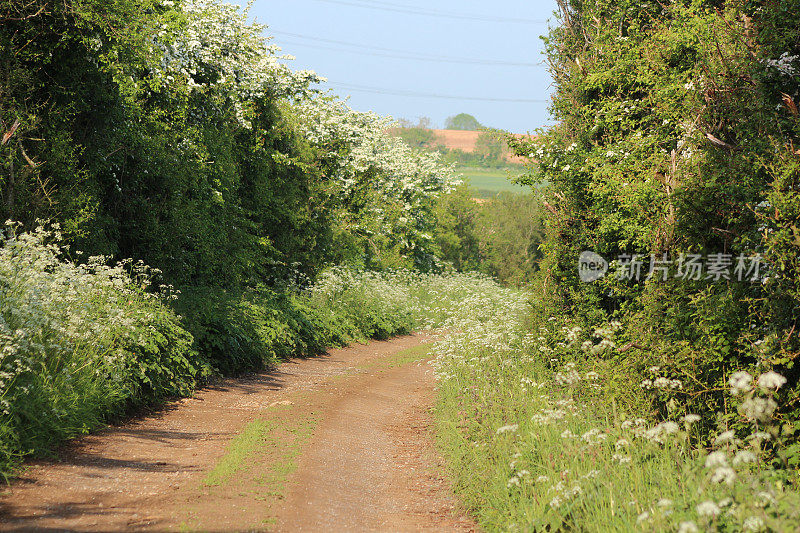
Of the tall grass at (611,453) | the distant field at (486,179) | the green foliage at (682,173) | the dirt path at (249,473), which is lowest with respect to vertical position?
the dirt path at (249,473)

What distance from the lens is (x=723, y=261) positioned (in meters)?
7.26

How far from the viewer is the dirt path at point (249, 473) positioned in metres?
6.32

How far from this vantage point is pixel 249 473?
7992 mm

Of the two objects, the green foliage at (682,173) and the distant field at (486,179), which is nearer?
the green foliage at (682,173)

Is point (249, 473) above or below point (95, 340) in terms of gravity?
below

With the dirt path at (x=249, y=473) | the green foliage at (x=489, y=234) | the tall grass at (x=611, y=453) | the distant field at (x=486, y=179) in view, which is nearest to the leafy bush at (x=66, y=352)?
the dirt path at (x=249, y=473)

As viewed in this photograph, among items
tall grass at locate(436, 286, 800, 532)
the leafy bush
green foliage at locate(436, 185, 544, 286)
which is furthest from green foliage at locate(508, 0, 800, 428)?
green foliage at locate(436, 185, 544, 286)

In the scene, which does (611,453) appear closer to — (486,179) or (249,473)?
(249,473)

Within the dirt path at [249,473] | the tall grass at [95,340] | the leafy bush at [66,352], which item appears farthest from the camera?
the tall grass at [95,340]

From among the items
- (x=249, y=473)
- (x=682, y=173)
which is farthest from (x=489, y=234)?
(x=249, y=473)

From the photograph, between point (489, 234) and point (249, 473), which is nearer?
point (249, 473)

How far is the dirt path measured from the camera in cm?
632

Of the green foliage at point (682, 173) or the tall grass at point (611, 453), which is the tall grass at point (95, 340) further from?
the green foliage at point (682, 173)

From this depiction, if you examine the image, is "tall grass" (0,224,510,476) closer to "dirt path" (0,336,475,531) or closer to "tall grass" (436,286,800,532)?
"dirt path" (0,336,475,531)
